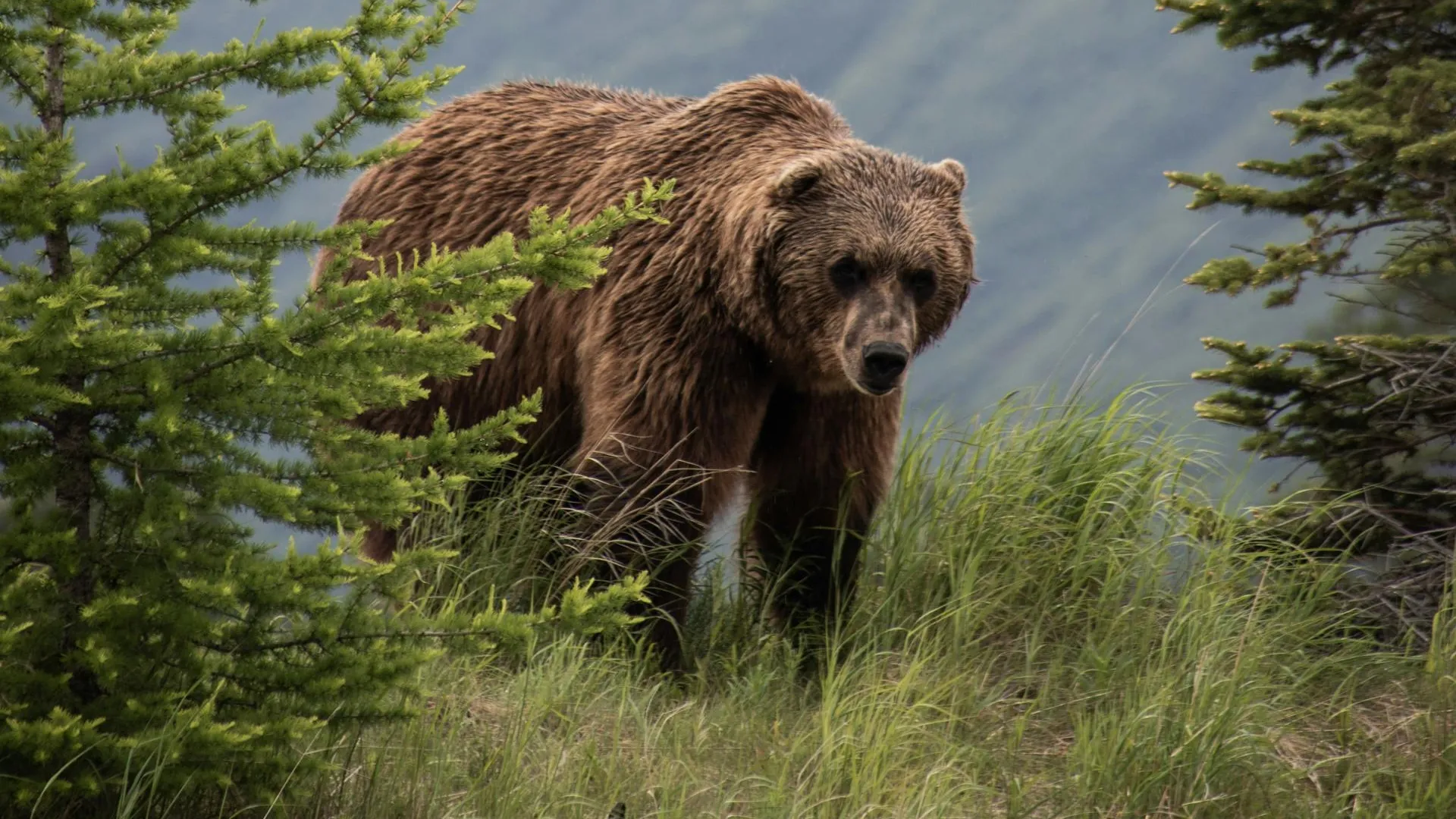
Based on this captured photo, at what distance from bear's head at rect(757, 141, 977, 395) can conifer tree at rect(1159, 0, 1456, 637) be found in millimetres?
1862

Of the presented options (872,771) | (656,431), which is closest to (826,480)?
(656,431)

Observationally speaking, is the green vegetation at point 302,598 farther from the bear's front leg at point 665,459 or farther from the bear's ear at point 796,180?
the bear's ear at point 796,180

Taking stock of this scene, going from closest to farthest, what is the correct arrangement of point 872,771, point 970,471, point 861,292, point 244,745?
point 244,745, point 872,771, point 861,292, point 970,471

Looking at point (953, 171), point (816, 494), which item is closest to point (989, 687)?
point (816, 494)

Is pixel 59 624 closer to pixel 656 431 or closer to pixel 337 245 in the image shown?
pixel 337 245

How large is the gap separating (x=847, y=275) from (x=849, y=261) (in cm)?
5

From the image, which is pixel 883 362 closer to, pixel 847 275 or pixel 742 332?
pixel 847 275

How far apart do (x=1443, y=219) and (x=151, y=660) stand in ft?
18.5

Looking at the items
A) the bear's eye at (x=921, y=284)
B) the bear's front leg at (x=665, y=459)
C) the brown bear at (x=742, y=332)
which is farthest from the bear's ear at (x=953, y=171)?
the bear's front leg at (x=665, y=459)

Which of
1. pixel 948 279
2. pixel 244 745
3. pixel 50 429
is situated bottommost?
pixel 244 745

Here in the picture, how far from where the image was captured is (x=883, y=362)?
526 centimetres

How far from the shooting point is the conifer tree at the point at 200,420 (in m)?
3.49

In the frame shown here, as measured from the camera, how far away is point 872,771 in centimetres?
452

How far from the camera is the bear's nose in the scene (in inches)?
206
